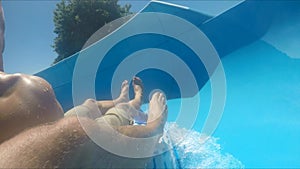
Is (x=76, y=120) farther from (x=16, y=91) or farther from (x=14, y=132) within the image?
(x=16, y=91)

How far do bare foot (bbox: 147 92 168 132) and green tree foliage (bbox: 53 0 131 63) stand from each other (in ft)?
39.7

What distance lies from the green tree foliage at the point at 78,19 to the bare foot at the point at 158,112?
1210 centimetres

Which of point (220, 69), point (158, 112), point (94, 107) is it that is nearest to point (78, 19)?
point (220, 69)

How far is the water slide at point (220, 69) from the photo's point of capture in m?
3.20

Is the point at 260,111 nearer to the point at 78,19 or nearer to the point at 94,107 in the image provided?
the point at 94,107

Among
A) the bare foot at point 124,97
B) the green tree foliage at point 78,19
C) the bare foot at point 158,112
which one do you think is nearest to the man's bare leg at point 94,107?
the bare foot at point 124,97

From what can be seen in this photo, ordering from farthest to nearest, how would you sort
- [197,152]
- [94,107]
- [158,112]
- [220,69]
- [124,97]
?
[220,69] → [124,97] → [197,152] → [94,107] → [158,112]

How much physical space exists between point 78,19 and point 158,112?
41.9 ft

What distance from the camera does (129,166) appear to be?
119 cm

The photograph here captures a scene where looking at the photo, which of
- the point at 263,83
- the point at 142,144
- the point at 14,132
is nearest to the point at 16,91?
the point at 14,132

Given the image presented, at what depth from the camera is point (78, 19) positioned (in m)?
13.9

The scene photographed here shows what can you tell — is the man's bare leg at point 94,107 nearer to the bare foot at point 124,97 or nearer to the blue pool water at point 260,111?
the bare foot at point 124,97

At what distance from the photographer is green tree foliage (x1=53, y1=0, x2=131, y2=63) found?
45.5 ft

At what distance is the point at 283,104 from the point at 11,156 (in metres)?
3.05
